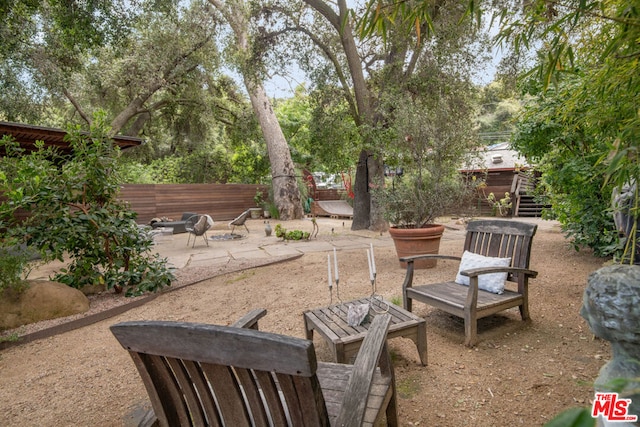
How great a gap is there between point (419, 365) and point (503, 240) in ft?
4.78

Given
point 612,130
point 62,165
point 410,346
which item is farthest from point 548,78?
point 62,165

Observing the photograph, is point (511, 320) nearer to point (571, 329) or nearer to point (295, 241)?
point (571, 329)

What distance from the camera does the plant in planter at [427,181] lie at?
15.6 ft

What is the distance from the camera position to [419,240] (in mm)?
4656

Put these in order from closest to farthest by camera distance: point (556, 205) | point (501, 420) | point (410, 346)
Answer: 1. point (501, 420)
2. point (410, 346)
3. point (556, 205)

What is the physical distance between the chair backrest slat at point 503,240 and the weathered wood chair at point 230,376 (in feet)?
7.27

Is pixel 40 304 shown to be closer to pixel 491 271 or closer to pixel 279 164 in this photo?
pixel 491 271

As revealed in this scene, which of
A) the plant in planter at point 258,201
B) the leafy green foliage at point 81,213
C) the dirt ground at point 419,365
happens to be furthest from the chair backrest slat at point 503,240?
the plant in planter at point 258,201

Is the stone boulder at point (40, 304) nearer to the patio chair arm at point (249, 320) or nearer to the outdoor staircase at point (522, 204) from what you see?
the patio chair arm at point (249, 320)

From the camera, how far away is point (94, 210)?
12.4 feet

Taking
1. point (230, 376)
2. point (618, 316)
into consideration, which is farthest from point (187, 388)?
point (618, 316)

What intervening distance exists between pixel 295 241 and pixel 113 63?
8.79 meters

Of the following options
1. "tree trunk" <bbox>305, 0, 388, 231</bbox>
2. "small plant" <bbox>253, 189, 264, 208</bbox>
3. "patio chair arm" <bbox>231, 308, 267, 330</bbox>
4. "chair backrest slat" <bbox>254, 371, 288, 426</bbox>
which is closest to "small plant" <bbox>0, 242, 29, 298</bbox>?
"patio chair arm" <bbox>231, 308, 267, 330</bbox>

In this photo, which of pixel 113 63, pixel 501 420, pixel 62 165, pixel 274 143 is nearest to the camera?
pixel 501 420
